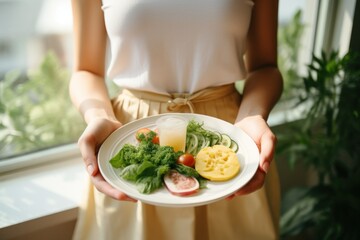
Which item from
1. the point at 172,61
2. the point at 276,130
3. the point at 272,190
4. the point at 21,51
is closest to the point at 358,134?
the point at 276,130

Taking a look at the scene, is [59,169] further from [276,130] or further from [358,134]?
[358,134]

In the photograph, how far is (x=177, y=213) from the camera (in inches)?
37.0

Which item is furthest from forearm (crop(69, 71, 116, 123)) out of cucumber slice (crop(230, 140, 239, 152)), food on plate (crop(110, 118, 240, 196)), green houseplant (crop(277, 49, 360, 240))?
green houseplant (crop(277, 49, 360, 240))

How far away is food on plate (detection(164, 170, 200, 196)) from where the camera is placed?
0.76 m

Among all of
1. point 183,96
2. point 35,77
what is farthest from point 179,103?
point 35,77

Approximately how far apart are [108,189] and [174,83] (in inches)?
14.4

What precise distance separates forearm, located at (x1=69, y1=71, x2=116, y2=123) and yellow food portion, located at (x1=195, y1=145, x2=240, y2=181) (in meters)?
0.28

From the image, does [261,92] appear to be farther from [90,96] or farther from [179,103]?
[90,96]

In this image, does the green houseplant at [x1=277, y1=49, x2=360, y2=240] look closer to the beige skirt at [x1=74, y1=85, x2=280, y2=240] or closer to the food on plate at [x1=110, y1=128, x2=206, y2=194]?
the beige skirt at [x1=74, y1=85, x2=280, y2=240]

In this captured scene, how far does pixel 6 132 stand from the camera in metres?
1.31

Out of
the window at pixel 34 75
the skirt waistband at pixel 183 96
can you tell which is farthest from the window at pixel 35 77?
the skirt waistband at pixel 183 96

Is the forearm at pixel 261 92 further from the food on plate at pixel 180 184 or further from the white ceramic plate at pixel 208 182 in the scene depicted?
the food on plate at pixel 180 184

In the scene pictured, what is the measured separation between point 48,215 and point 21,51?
608mm

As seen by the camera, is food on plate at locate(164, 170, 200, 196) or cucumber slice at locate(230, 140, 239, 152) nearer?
food on plate at locate(164, 170, 200, 196)
